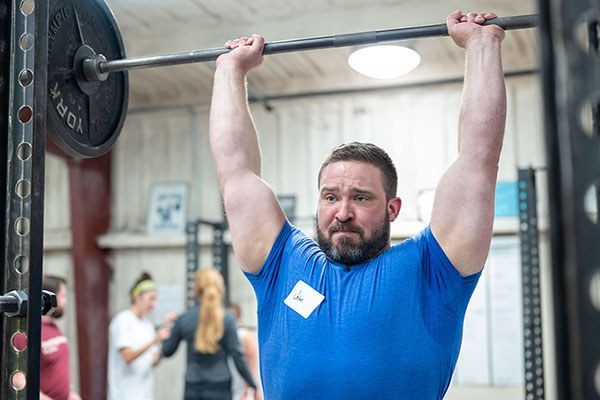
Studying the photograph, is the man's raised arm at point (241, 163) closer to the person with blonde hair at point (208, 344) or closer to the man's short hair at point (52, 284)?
the man's short hair at point (52, 284)

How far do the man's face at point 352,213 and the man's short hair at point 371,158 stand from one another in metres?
0.02

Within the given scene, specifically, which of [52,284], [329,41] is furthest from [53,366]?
[329,41]

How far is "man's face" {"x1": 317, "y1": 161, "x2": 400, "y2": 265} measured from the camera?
191cm

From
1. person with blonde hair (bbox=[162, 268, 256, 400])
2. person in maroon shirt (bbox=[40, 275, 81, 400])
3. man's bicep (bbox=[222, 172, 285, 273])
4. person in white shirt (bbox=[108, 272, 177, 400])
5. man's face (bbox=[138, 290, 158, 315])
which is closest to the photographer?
man's bicep (bbox=[222, 172, 285, 273])

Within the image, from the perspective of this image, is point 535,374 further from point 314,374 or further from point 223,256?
point 314,374

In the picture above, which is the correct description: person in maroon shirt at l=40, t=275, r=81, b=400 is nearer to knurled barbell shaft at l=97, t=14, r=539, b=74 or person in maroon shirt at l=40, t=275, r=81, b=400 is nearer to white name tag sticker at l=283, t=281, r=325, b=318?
knurled barbell shaft at l=97, t=14, r=539, b=74

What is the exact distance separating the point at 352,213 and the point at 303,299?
25 cm

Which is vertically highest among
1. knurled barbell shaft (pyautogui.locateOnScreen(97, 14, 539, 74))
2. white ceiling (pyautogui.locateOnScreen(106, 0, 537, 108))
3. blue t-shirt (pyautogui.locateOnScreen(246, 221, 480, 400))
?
white ceiling (pyautogui.locateOnScreen(106, 0, 537, 108))

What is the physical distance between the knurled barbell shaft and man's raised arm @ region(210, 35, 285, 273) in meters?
0.06

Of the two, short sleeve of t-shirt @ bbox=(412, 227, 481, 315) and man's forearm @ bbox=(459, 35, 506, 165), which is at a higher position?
man's forearm @ bbox=(459, 35, 506, 165)

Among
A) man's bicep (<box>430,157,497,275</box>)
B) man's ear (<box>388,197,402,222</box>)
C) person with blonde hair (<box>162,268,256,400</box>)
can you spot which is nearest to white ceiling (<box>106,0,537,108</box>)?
person with blonde hair (<box>162,268,256,400</box>)

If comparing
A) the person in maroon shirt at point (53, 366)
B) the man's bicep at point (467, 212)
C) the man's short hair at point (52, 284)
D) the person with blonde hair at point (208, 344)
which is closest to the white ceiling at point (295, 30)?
the person with blonde hair at point (208, 344)

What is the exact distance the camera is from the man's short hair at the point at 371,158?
2010 millimetres

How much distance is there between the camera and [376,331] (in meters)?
1.76
